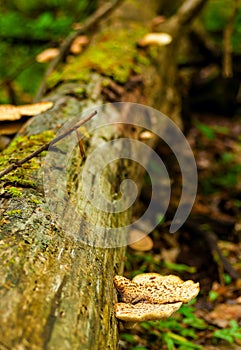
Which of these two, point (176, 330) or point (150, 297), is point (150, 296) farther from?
point (176, 330)

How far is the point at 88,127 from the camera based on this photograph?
10.9ft

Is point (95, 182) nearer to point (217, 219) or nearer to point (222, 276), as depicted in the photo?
point (222, 276)

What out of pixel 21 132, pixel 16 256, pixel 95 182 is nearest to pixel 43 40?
pixel 21 132

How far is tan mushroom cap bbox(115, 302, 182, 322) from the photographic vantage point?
1.92 meters

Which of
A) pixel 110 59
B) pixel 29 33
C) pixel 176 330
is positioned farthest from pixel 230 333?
pixel 29 33

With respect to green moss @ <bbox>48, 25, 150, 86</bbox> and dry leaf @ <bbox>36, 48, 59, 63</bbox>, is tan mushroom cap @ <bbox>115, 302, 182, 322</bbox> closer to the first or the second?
green moss @ <bbox>48, 25, 150, 86</bbox>

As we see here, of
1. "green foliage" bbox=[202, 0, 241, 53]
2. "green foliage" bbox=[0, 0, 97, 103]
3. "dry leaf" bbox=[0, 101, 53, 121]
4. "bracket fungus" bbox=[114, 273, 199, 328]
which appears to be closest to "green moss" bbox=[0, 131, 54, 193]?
"dry leaf" bbox=[0, 101, 53, 121]

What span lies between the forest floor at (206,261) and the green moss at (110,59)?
2.16m

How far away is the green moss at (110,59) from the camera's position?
4.24 metres

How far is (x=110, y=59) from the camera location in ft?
14.8

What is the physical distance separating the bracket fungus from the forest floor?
105 centimetres

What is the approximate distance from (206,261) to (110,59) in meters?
2.79

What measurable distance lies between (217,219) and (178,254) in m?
0.80

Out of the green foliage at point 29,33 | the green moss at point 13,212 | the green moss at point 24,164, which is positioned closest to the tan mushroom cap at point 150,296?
the green moss at point 13,212
